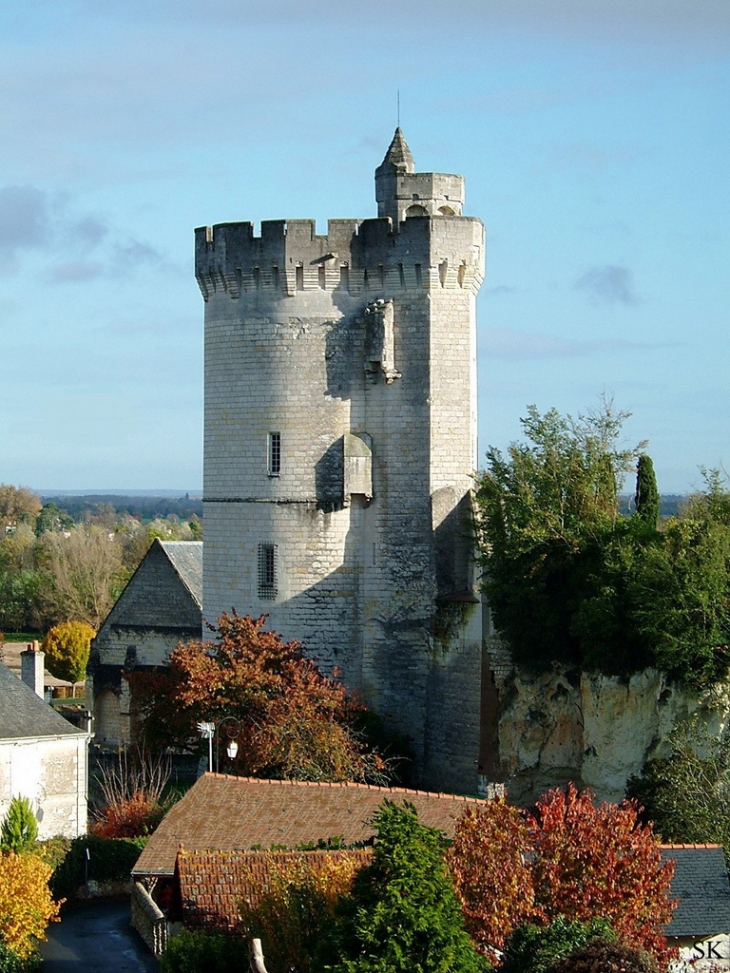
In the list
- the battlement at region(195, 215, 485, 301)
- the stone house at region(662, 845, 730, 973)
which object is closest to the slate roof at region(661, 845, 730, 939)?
the stone house at region(662, 845, 730, 973)

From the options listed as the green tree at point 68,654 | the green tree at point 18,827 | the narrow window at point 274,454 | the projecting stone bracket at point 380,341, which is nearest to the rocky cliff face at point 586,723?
the narrow window at point 274,454

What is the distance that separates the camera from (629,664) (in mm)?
36656

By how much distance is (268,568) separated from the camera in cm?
4128

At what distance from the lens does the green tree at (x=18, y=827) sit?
124 ft

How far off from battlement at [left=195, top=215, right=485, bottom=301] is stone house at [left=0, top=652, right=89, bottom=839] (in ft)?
33.4

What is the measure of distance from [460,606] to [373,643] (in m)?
2.30

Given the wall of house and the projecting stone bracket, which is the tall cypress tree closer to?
the projecting stone bracket

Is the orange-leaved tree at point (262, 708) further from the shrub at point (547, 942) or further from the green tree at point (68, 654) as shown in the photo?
the green tree at point (68, 654)

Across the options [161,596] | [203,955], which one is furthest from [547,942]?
[161,596]

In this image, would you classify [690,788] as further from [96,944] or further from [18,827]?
[18,827]

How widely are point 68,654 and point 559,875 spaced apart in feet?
163

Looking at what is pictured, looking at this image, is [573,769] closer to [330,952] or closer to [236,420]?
[236,420]

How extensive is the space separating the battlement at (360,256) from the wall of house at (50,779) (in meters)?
10.7

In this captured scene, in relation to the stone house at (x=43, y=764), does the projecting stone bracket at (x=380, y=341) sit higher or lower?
higher
